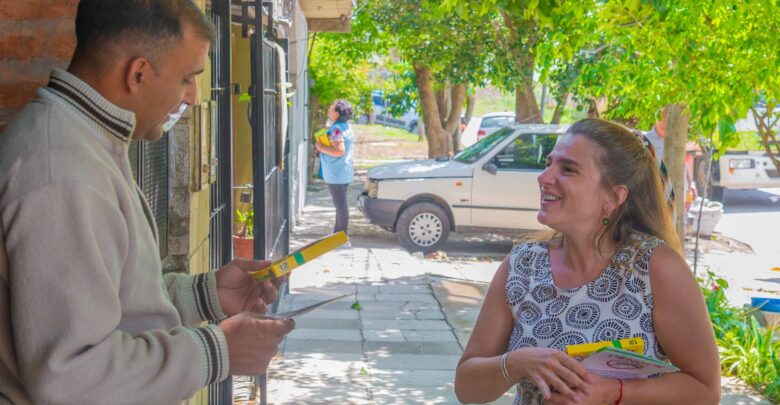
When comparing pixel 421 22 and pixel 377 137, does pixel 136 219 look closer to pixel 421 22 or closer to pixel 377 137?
pixel 421 22

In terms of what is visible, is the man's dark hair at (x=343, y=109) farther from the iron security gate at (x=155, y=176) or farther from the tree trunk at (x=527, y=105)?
the iron security gate at (x=155, y=176)

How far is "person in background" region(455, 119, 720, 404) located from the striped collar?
1394 mm

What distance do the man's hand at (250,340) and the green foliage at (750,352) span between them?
17.8 ft

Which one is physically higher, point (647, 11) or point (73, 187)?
point (647, 11)

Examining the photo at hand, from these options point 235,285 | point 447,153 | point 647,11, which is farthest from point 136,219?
point 447,153

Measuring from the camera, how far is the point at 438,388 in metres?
6.79

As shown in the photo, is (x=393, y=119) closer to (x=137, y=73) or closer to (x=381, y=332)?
(x=381, y=332)

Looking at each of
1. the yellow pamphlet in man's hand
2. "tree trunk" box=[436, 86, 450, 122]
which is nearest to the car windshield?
"tree trunk" box=[436, 86, 450, 122]

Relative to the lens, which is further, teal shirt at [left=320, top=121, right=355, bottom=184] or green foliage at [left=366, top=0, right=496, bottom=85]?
green foliage at [left=366, top=0, right=496, bottom=85]

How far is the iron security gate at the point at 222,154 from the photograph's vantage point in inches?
192

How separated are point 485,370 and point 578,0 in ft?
14.8

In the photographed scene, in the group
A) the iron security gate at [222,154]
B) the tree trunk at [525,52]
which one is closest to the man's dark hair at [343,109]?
the tree trunk at [525,52]

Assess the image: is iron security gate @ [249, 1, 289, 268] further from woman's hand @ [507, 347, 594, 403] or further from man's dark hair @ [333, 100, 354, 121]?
man's dark hair @ [333, 100, 354, 121]

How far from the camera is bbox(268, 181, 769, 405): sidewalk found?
6.76 meters
